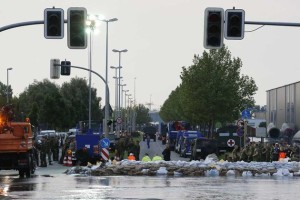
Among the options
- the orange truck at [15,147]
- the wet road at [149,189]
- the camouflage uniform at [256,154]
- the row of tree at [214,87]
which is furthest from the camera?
the row of tree at [214,87]

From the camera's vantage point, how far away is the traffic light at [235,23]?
22203 mm

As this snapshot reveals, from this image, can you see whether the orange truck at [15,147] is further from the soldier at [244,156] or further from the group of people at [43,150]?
the soldier at [244,156]

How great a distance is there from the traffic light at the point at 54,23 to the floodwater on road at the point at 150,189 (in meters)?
4.37

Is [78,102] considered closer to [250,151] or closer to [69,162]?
[69,162]

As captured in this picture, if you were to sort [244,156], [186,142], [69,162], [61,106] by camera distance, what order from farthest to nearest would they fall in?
Answer: [61,106] < [186,142] < [69,162] < [244,156]

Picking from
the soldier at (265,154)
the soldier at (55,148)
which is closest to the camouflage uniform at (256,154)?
the soldier at (265,154)

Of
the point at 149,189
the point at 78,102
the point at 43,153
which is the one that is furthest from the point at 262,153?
the point at 78,102

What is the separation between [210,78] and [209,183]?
168 feet

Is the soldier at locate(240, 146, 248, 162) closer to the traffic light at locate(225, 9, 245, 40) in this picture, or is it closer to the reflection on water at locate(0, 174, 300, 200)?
the reflection on water at locate(0, 174, 300, 200)

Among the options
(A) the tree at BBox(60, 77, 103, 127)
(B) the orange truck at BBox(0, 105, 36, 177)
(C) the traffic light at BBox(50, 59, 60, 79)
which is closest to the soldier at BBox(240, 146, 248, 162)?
(C) the traffic light at BBox(50, 59, 60, 79)

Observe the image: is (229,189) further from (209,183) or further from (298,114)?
(298,114)

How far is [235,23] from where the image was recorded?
22266 mm

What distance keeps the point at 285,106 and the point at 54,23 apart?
71358 mm

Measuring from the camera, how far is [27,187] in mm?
27094
